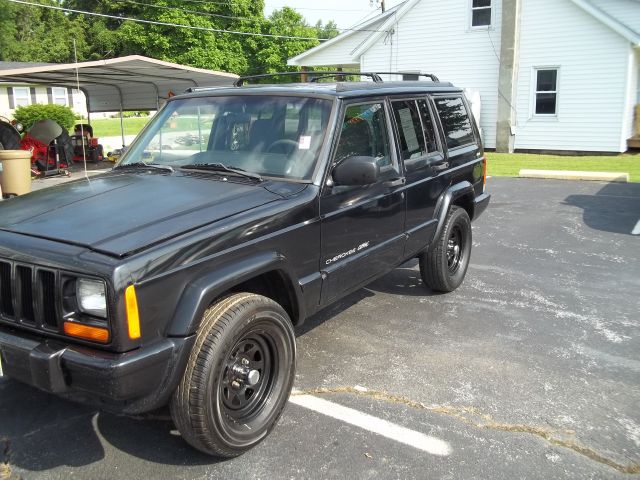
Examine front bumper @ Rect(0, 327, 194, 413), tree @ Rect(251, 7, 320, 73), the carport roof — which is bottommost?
front bumper @ Rect(0, 327, 194, 413)

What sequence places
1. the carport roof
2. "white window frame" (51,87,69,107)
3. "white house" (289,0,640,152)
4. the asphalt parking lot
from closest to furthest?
the asphalt parking lot
the carport roof
"white house" (289,0,640,152)
"white window frame" (51,87,69,107)

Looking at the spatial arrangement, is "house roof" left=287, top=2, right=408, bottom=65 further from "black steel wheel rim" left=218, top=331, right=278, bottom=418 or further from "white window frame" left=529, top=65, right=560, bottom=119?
"black steel wheel rim" left=218, top=331, right=278, bottom=418

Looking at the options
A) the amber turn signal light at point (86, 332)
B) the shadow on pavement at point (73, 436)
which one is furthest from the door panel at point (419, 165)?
the amber turn signal light at point (86, 332)

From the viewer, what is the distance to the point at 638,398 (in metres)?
3.69

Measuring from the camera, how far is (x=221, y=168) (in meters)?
3.74

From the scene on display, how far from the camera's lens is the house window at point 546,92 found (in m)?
18.0

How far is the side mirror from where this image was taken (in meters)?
3.55

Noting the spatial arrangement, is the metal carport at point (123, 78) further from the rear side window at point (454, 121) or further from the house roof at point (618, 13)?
the house roof at point (618, 13)

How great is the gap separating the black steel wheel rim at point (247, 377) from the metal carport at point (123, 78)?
12.2 meters

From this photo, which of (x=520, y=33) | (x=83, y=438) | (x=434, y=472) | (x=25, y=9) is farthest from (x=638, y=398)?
(x=25, y=9)

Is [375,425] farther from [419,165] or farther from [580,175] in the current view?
[580,175]

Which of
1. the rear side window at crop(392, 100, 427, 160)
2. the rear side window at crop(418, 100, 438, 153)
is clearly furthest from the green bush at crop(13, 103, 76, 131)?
the rear side window at crop(392, 100, 427, 160)

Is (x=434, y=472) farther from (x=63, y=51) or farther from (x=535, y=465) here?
(x=63, y=51)

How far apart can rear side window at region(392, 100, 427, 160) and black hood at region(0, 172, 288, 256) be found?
140 centimetres
